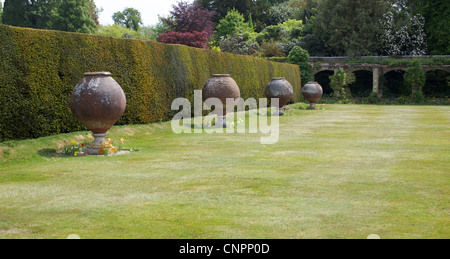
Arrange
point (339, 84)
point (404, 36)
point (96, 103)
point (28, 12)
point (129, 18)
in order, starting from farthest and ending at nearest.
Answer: point (129, 18), point (28, 12), point (404, 36), point (339, 84), point (96, 103)

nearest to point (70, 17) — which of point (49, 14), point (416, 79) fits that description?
point (49, 14)

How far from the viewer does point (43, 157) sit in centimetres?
855

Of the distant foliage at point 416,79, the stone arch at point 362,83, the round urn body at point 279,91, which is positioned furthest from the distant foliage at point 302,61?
the round urn body at point 279,91

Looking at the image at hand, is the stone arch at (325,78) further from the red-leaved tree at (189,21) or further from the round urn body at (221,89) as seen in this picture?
the round urn body at (221,89)

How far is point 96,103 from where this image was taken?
921 cm

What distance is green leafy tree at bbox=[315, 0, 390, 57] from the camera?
142 ft

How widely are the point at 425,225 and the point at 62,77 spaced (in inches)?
336

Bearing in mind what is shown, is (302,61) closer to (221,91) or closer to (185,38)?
(185,38)

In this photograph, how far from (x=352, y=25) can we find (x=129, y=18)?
175 feet

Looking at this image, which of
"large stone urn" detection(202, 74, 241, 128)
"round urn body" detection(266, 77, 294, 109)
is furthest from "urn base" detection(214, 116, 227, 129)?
"round urn body" detection(266, 77, 294, 109)

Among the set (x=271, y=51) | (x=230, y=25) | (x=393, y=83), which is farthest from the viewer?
(x=230, y=25)

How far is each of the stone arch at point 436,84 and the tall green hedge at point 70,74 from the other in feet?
89.9
